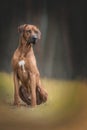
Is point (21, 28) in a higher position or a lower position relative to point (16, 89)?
higher

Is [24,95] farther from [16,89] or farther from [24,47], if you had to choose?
[24,47]

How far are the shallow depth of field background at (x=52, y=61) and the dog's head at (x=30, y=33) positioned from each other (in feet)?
0.08

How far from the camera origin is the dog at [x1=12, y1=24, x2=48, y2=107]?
1818mm

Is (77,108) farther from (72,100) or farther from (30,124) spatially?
(30,124)

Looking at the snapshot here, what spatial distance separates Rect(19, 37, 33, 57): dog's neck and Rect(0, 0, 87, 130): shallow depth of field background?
0.03 metres

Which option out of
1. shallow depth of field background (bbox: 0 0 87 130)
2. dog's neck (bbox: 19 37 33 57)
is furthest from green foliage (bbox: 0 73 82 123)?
dog's neck (bbox: 19 37 33 57)

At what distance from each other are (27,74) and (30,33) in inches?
7.5

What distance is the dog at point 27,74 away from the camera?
182 cm

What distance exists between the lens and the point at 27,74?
1822 mm

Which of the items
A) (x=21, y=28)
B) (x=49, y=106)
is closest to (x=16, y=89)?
(x=49, y=106)

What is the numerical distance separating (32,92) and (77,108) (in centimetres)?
22

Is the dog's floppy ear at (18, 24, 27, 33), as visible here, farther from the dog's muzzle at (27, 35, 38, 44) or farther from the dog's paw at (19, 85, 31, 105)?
the dog's paw at (19, 85, 31, 105)

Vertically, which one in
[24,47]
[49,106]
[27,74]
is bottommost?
[49,106]

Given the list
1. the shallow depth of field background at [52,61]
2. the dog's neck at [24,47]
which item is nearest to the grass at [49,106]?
the shallow depth of field background at [52,61]
